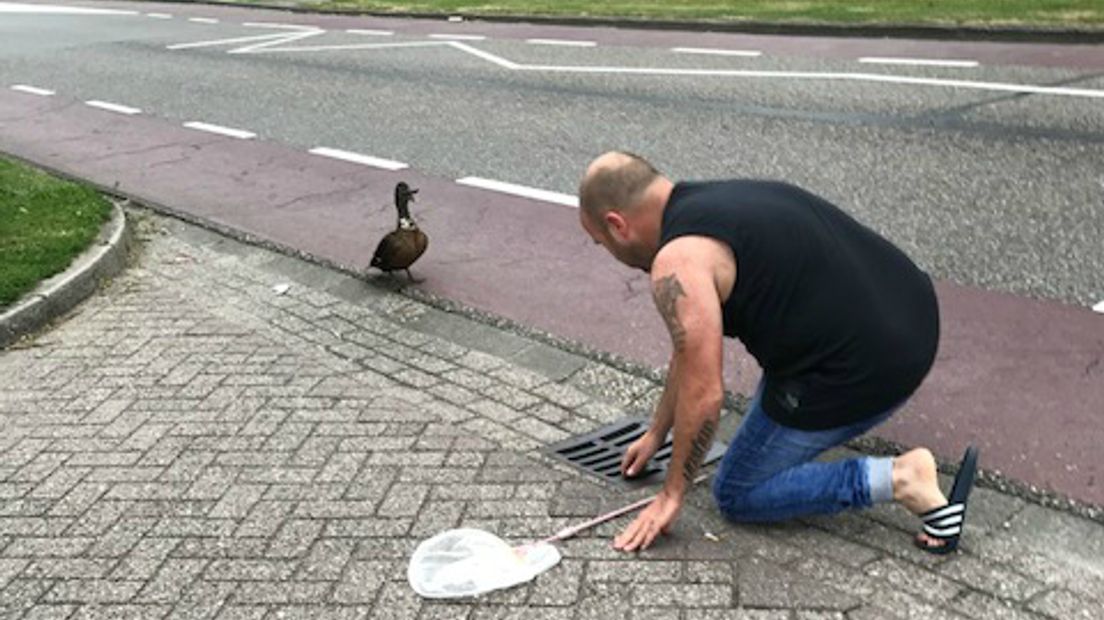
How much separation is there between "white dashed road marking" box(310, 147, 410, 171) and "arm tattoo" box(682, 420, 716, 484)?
6158 mm

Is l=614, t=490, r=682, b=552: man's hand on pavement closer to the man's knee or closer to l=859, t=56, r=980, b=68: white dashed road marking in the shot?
the man's knee

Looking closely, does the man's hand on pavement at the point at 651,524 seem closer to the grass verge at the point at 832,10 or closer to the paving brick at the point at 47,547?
the paving brick at the point at 47,547

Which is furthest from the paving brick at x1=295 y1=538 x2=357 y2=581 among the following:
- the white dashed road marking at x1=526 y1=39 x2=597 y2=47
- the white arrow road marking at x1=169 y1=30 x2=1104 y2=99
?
the white dashed road marking at x1=526 y1=39 x2=597 y2=47

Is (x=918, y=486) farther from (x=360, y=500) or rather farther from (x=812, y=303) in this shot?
(x=360, y=500)

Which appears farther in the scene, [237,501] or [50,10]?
[50,10]

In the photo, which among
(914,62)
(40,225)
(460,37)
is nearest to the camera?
(40,225)

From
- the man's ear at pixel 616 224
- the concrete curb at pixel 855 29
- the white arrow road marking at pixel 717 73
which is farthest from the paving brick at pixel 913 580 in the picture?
the concrete curb at pixel 855 29

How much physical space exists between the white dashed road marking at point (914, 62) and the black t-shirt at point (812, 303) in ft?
28.7

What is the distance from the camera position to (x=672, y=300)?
344 cm

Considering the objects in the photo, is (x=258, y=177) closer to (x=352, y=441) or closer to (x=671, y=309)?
(x=352, y=441)

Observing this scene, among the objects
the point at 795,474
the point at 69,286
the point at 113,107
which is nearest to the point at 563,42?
the point at 113,107

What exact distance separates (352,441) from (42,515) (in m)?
1.15

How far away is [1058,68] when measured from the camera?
11.1m

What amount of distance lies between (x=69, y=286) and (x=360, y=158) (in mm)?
3622
